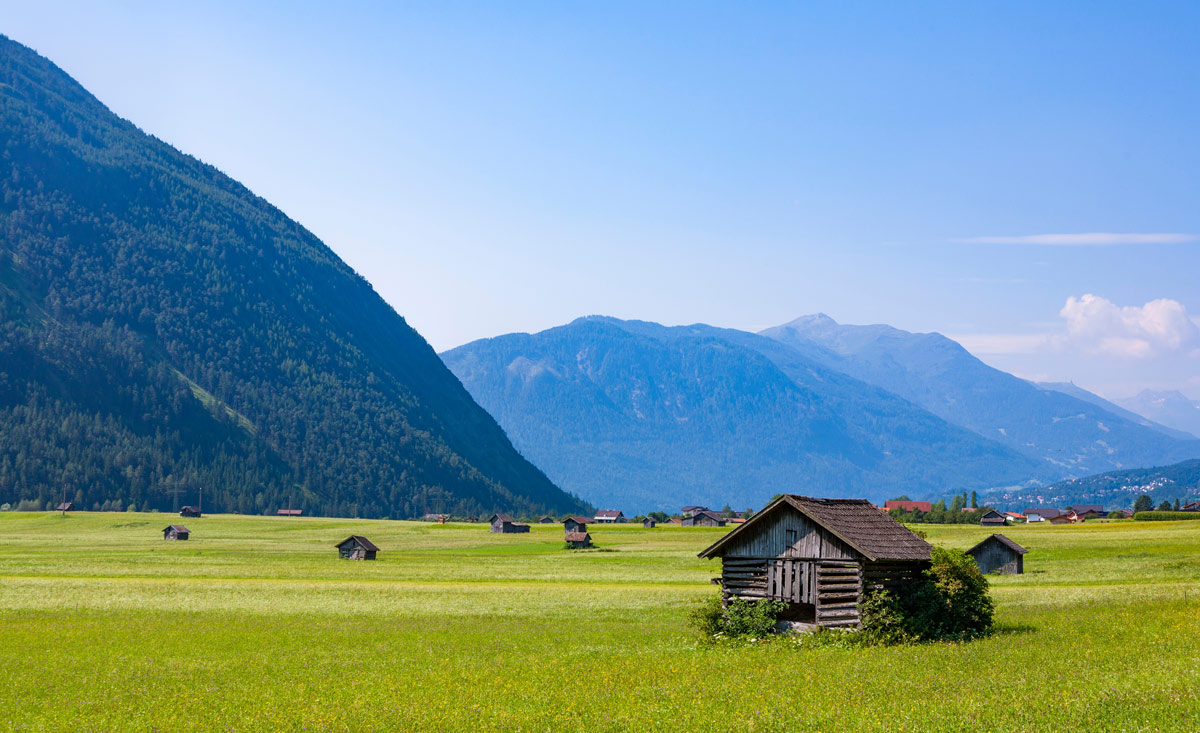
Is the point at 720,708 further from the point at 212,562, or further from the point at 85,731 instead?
the point at 212,562

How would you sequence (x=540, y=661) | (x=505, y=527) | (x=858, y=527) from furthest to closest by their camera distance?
(x=505, y=527), (x=858, y=527), (x=540, y=661)

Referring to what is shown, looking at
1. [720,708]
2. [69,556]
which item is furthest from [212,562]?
[720,708]

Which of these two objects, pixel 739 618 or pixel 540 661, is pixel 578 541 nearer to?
pixel 739 618

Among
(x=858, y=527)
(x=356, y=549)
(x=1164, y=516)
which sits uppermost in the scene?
(x=858, y=527)

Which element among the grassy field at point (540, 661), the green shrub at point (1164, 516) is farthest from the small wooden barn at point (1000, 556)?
the green shrub at point (1164, 516)

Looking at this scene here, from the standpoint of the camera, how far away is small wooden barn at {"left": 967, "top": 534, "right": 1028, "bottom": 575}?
72875mm

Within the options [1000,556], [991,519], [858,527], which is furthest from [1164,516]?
[858,527]

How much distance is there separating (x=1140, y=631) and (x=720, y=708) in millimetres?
19462

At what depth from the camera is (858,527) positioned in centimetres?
3941

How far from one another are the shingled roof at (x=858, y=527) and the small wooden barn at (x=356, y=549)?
69618mm

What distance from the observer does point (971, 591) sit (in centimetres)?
3875

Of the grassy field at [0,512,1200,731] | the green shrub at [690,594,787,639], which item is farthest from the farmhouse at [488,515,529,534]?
the green shrub at [690,594,787,639]

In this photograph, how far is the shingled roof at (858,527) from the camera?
37.9 metres

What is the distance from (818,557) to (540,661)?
1141 centimetres
